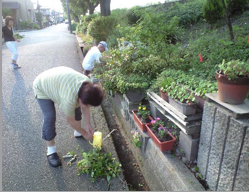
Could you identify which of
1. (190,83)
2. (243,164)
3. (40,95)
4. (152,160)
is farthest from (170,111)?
(40,95)

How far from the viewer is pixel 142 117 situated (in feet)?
10.3

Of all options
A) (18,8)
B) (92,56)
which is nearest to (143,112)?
(92,56)

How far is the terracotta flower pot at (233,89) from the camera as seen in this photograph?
1763 mm

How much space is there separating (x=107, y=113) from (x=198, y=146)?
2.65 metres

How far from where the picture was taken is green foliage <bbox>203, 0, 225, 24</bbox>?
22.1 ft

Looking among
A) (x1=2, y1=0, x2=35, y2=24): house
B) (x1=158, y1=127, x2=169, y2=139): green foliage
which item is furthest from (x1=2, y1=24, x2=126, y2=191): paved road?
(x1=2, y1=0, x2=35, y2=24): house

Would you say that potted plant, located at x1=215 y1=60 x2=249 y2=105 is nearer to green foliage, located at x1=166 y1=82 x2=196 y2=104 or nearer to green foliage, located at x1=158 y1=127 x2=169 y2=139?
green foliage, located at x1=166 y1=82 x2=196 y2=104

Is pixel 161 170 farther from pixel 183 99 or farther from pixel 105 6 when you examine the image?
pixel 105 6

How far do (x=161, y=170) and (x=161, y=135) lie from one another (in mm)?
426

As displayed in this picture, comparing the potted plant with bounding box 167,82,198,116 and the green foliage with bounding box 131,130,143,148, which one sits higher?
the potted plant with bounding box 167,82,198,116

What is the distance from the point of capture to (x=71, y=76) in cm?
236

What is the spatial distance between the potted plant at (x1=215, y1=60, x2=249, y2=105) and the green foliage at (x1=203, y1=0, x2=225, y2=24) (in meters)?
5.91

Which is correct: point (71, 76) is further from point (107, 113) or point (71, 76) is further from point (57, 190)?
point (107, 113)

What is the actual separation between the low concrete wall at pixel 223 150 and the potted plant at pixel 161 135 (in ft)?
1.27
